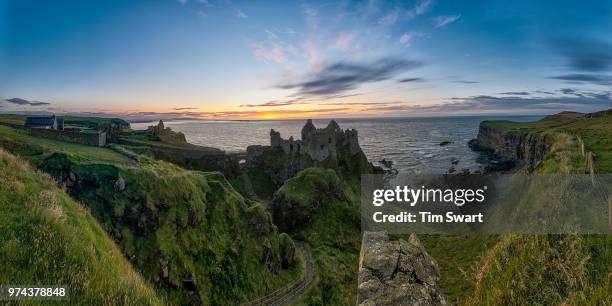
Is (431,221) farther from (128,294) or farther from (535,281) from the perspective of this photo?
(128,294)

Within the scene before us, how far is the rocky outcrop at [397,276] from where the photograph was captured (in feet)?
39.7

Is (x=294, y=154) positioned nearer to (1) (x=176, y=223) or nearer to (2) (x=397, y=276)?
(1) (x=176, y=223)

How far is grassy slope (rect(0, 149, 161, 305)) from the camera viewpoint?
27.8ft

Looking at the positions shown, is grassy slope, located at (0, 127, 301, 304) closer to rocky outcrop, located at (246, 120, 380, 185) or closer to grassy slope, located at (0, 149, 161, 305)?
grassy slope, located at (0, 149, 161, 305)

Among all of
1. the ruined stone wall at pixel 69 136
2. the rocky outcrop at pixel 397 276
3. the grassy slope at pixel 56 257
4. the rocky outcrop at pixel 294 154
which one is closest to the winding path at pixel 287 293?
the rocky outcrop at pixel 397 276

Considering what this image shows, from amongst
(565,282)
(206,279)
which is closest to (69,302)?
(565,282)

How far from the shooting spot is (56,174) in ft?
91.6

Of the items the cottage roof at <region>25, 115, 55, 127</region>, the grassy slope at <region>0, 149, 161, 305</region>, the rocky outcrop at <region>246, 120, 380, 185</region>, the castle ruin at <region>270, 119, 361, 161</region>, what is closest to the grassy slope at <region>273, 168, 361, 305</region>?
the rocky outcrop at <region>246, 120, 380, 185</region>

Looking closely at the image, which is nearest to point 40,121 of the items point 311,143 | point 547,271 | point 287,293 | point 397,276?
point 287,293

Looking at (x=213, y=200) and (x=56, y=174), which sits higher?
(x=56, y=174)

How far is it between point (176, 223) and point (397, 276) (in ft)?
82.1

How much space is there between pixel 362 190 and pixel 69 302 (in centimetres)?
9082

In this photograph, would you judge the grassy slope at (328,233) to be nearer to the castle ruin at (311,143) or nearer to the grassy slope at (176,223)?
the grassy slope at (176,223)

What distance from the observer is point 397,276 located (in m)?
12.9
